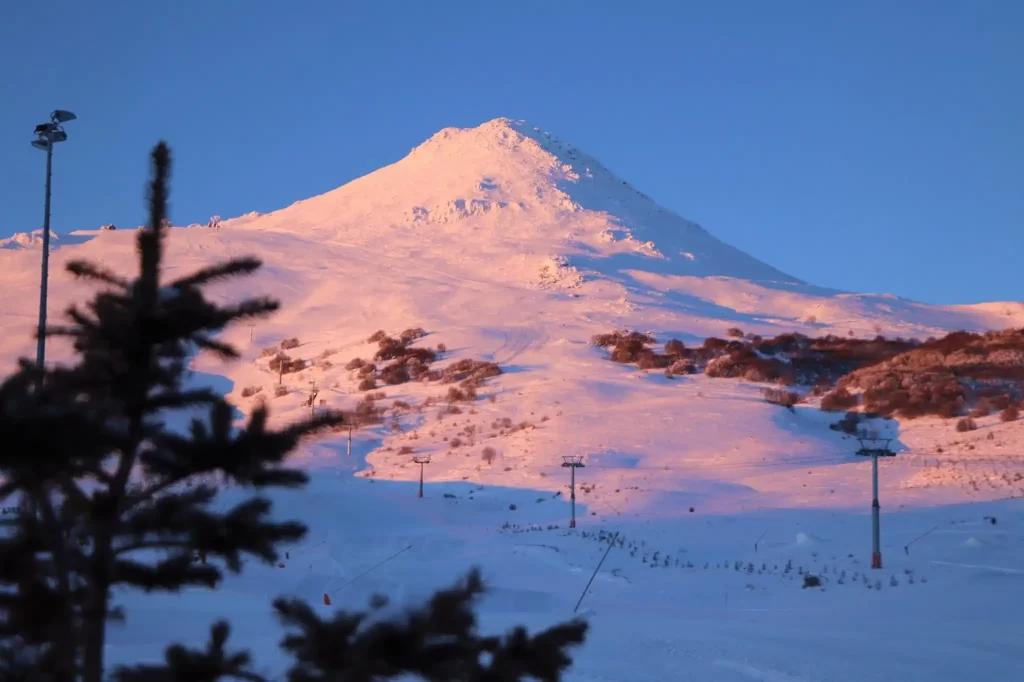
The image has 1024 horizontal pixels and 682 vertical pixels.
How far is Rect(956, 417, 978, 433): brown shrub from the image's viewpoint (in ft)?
147

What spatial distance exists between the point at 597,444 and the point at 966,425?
17138mm

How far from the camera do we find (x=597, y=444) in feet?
144

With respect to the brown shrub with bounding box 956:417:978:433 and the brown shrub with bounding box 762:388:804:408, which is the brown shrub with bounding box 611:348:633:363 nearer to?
the brown shrub with bounding box 762:388:804:408

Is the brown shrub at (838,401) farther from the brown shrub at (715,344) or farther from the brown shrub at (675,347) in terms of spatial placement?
the brown shrub at (675,347)

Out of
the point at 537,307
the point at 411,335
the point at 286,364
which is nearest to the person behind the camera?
the point at 286,364

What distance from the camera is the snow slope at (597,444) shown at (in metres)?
14.2

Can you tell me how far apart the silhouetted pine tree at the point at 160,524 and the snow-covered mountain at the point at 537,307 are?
15389mm

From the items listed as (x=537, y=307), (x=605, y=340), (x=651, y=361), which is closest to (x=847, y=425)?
(x=651, y=361)

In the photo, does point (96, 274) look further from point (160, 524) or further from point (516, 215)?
point (516, 215)

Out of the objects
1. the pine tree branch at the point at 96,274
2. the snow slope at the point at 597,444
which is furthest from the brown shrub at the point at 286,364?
the pine tree branch at the point at 96,274

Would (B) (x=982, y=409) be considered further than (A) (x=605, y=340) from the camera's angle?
No

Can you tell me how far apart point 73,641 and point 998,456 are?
41.5 m

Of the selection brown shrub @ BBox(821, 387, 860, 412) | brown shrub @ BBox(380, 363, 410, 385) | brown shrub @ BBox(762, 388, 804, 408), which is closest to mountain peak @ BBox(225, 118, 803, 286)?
brown shrub @ BBox(380, 363, 410, 385)

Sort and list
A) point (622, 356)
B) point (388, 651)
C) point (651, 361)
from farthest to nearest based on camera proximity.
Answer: point (622, 356)
point (651, 361)
point (388, 651)
